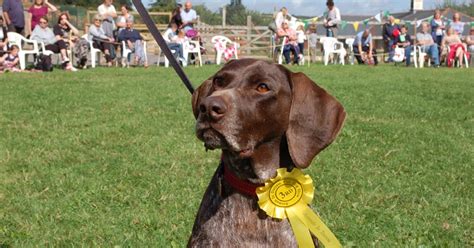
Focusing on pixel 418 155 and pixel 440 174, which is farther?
pixel 418 155

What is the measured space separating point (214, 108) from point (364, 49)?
28.9 meters

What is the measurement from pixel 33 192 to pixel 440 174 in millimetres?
4085

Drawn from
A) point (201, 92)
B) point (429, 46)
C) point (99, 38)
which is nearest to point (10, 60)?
point (99, 38)

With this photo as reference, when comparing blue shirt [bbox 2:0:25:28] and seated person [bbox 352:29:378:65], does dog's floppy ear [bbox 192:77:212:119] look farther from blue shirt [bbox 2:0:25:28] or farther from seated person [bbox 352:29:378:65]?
seated person [bbox 352:29:378:65]

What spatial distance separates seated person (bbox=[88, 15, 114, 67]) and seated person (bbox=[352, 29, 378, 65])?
13057mm

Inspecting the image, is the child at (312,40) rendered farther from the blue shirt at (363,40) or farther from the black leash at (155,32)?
the black leash at (155,32)

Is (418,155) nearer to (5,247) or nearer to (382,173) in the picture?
(382,173)

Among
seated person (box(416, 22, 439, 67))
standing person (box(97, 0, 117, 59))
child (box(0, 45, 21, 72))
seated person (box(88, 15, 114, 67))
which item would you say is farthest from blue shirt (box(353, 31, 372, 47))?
child (box(0, 45, 21, 72))

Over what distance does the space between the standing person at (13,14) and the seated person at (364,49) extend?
16.7 metres

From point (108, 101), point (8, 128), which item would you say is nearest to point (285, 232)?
point (8, 128)

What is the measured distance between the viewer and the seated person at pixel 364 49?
97.9 feet

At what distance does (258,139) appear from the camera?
3.01 meters

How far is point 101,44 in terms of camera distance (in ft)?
74.0

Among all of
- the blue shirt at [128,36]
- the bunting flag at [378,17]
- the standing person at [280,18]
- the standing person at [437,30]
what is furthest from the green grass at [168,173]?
the bunting flag at [378,17]
